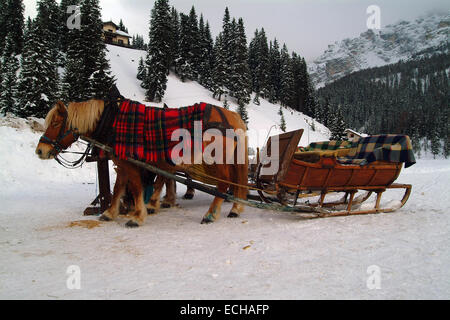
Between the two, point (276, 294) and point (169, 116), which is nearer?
point (276, 294)

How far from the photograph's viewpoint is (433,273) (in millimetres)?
2381

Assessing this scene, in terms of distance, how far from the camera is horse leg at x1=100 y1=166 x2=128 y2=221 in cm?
466

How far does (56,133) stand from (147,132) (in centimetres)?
154

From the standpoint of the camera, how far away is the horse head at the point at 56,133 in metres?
4.43

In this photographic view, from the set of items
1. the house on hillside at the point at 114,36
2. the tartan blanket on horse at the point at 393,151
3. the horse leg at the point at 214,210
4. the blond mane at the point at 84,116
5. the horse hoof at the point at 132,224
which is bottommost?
the horse hoof at the point at 132,224

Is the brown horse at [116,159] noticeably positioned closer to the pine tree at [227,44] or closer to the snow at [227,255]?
the snow at [227,255]

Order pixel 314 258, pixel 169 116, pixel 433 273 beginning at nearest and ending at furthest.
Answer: pixel 433 273, pixel 314 258, pixel 169 116

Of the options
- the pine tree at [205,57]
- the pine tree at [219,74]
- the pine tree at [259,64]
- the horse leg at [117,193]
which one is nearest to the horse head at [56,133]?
the horse leg at [117,193]

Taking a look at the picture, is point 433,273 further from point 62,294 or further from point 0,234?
point 0,234

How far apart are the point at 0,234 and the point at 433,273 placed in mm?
5284

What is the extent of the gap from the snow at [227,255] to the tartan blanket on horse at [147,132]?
1219 millimetres

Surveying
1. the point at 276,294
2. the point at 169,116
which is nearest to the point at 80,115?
the point at 169,116

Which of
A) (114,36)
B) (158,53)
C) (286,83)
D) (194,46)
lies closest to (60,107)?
(158,53)

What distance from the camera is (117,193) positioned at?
4.77 m
